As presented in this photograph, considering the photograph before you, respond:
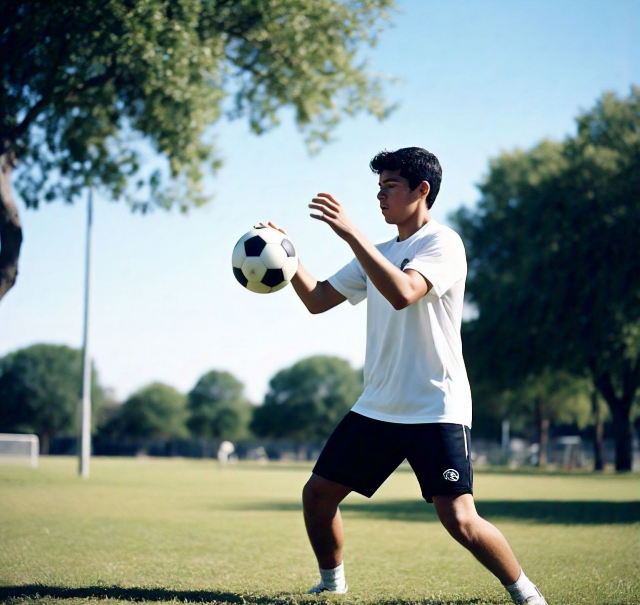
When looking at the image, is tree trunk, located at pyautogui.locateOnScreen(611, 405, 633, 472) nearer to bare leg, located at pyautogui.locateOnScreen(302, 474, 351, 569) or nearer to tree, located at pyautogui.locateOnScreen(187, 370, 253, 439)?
bare leg, located at pyautogui.locateOnScreen(302, 474, 351, 569)

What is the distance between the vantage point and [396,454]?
4.88 meters

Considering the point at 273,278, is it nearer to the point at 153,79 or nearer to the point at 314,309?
the point at 314,309

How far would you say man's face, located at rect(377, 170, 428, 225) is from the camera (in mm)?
4906

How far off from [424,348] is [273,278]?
1095 millimetres

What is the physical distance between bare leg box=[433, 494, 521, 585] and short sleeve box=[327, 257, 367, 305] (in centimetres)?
143

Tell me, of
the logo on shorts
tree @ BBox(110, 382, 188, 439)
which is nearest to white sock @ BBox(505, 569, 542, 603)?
the logo on shorts

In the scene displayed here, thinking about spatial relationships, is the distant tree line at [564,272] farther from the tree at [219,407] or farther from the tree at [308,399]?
the tree at [219,407]

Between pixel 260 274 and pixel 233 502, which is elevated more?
pixel 260 274

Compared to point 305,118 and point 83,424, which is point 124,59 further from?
point 83,424

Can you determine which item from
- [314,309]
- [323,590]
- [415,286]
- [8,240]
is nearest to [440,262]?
[415,286]

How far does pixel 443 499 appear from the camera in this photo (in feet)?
14.9

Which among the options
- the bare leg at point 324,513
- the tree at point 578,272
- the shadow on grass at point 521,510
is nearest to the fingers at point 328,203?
the bare leg at point 324,513

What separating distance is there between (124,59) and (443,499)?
10.1 metres

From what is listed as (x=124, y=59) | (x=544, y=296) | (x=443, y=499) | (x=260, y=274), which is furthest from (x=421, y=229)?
(x=544, y=296)
